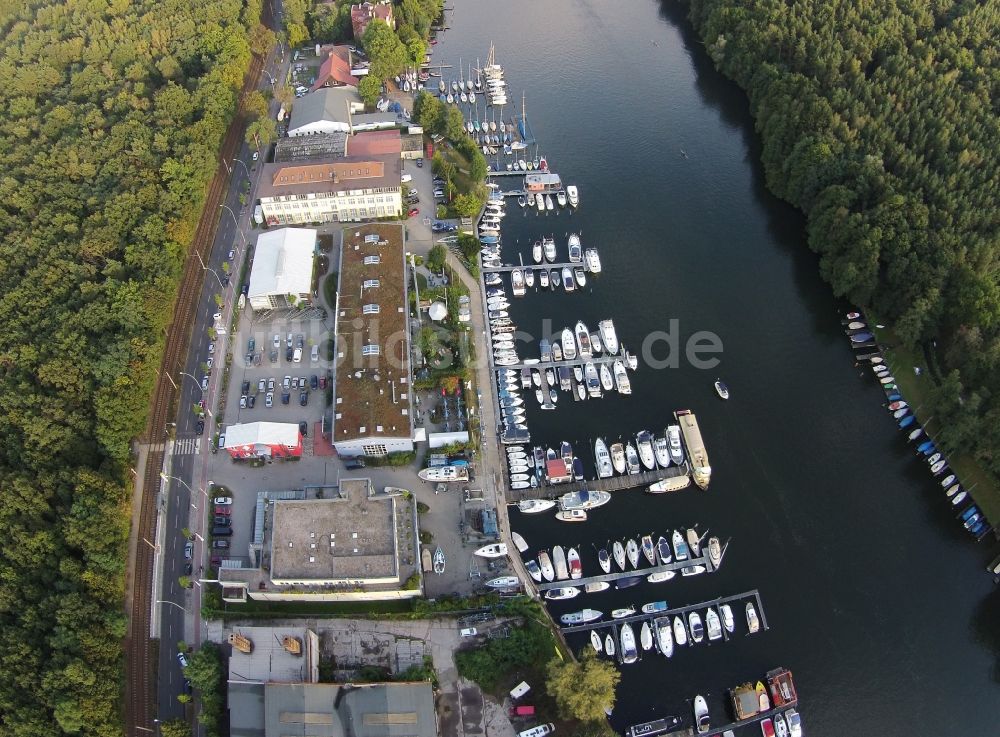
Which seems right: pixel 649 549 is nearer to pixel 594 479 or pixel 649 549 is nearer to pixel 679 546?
pixel 679 546

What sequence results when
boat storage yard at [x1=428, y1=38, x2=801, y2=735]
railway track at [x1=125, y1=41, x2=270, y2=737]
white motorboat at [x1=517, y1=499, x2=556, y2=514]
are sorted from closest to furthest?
railway track at [x1=125, y1=41, x2=270, y2=737] < boat storage yard at [x1=428, y1=38, x2=801, y2=735] < white motorboat at [x1=517, y1=499, x2=556, y2=514]

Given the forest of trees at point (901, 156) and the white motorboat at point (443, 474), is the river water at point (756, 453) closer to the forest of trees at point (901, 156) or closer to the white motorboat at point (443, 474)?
the forest of trees at point (901, 156)

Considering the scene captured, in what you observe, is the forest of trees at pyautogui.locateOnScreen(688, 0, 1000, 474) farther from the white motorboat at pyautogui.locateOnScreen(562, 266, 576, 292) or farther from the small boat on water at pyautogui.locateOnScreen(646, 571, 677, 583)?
the small boat on water at pyautogui.locateOnScreen(646, 571, 677, 583)

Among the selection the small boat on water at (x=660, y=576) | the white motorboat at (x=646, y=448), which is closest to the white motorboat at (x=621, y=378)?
the white motorboat at (x=646, y=448)

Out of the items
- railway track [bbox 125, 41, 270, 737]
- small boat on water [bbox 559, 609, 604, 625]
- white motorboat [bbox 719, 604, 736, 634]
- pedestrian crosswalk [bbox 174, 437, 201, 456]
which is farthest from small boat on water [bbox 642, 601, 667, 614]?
pedestrian crosswalk [bbox 174, 437, 201, 456]

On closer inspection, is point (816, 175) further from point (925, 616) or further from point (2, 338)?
point (2, 338)
